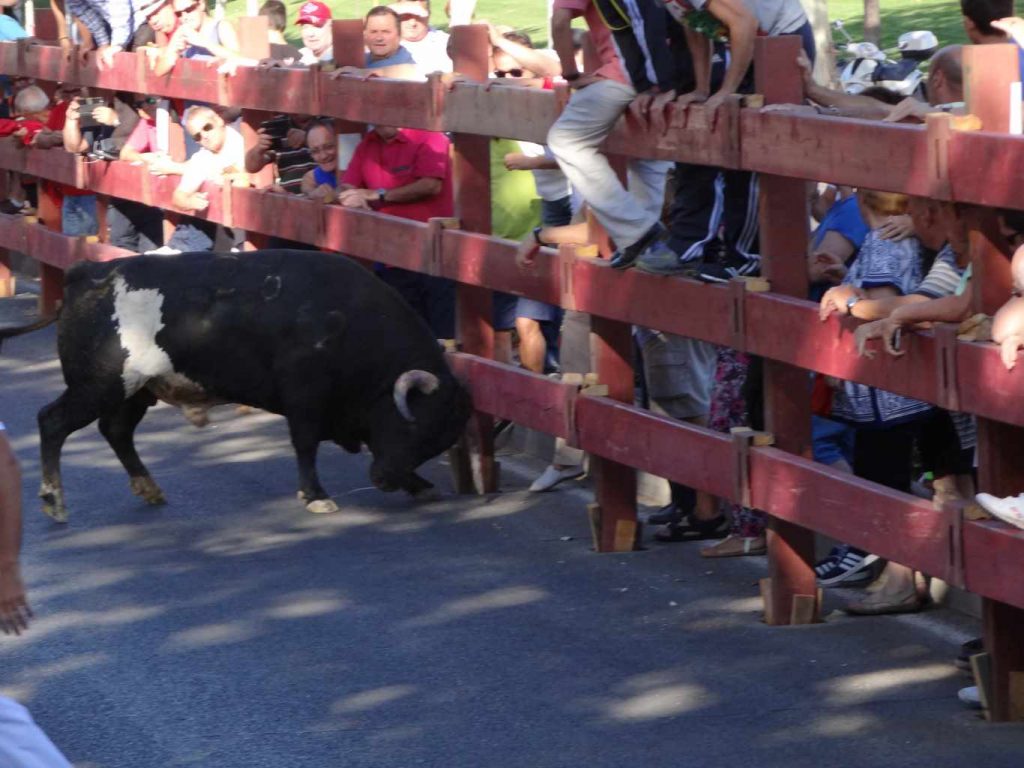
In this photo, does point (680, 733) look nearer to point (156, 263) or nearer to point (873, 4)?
point (156, 263)

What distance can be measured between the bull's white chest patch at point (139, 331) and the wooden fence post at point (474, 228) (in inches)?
57.5

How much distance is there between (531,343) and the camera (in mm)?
9688

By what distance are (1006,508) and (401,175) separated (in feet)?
16.8

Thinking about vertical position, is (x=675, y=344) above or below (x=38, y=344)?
above

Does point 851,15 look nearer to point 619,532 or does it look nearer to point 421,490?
point 421,490

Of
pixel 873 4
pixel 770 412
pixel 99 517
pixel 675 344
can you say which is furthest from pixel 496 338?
pixel 873 4

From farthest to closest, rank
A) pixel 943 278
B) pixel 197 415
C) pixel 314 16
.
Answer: pixel 314 16 → pixel 197 415 → pixel 943 278

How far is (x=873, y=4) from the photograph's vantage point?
1861cm

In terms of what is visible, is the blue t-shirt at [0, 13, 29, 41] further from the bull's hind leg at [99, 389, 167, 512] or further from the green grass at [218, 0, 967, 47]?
the bull's hind leg at [99, 389, 167, 512]

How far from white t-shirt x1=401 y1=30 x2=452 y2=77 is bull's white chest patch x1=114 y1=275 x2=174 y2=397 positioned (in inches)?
124

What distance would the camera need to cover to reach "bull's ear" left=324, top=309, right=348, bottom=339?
905 centimetres

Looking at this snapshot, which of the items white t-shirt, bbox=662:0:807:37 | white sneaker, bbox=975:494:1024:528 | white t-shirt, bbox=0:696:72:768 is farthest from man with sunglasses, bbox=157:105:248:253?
white t-shirt, bbox=0:696:72:768

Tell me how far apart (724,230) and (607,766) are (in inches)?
102

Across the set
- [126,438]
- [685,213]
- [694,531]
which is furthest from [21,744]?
[126,438]
